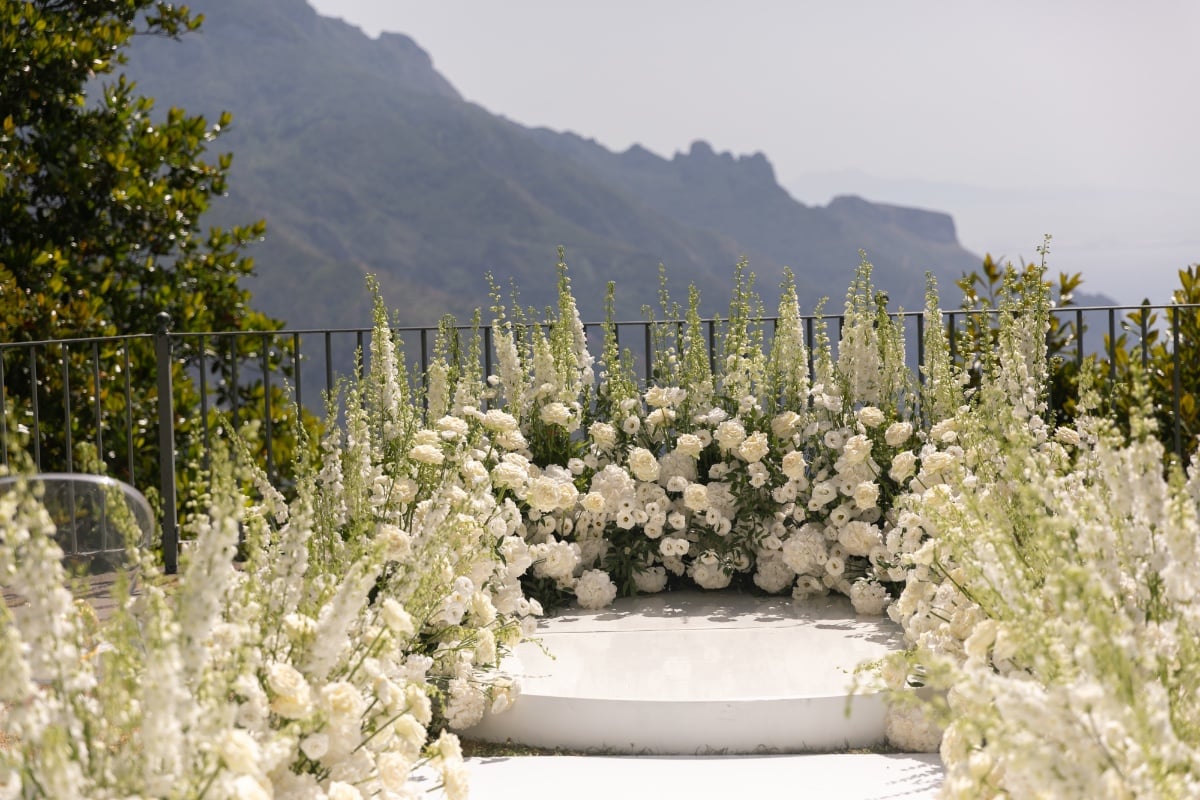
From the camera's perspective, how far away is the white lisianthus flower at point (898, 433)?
415 centimetres

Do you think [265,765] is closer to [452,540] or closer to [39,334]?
[452,540]

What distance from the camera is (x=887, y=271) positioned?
95.1m

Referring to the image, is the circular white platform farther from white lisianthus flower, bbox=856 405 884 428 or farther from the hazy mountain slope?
the hazy mountain slope

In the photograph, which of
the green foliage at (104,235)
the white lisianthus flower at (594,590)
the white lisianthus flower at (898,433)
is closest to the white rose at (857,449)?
the white lisianthus flower at (898,433)

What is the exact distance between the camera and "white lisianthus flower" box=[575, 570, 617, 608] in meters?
4.24

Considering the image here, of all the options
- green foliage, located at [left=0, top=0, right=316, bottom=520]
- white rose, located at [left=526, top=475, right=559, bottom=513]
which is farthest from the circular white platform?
green foliage, located at [left=0, top=0, right=316, bottom=520]

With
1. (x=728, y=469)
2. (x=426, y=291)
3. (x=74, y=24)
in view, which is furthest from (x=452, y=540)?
(x=426, y=291)

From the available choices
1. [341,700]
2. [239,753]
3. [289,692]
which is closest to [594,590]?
[341,700]

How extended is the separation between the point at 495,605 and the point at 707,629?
2.33 feet

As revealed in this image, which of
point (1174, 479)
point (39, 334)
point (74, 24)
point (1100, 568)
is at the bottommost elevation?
point (1100, 568)

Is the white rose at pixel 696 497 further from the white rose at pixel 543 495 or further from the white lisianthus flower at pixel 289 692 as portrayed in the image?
the white lisianthus flower at pixel 289 692

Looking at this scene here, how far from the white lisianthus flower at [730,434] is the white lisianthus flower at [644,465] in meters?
0.26

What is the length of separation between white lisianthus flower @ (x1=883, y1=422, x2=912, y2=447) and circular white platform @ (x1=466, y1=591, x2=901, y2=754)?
64 centimetres

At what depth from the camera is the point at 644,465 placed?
4.34 m
